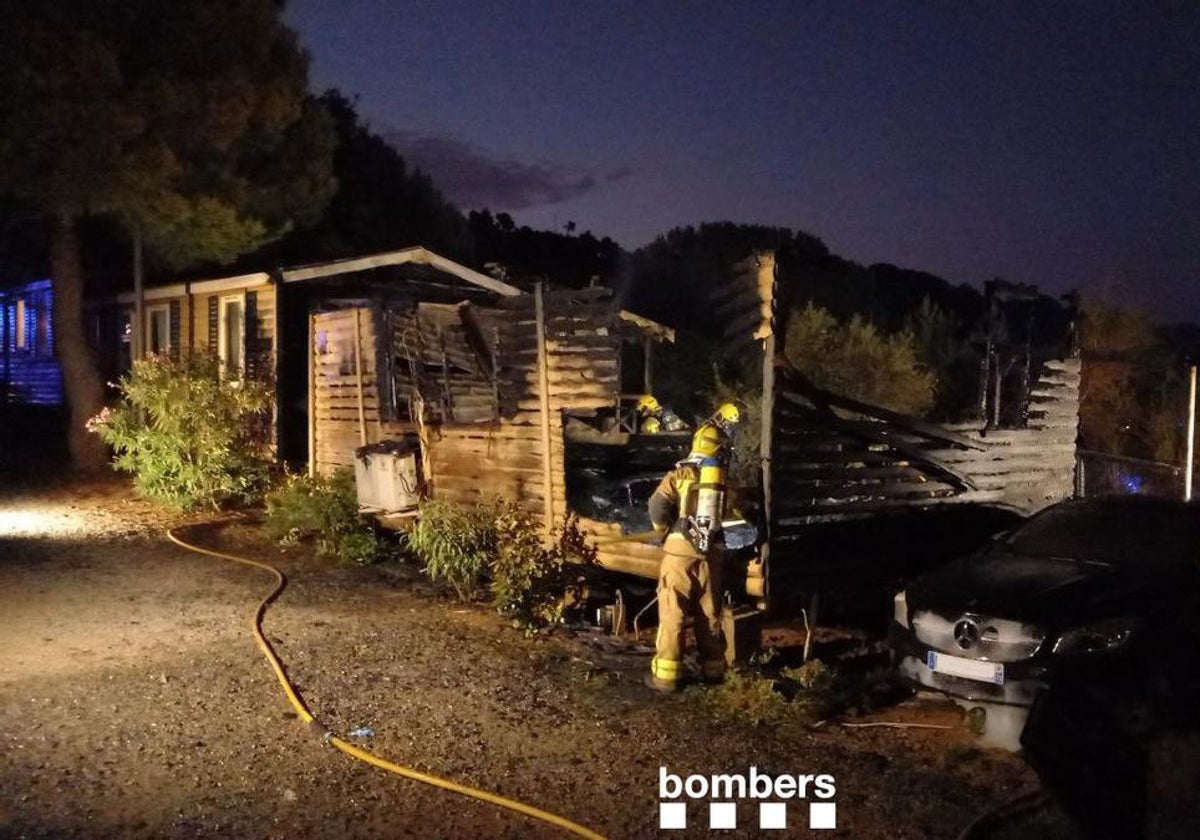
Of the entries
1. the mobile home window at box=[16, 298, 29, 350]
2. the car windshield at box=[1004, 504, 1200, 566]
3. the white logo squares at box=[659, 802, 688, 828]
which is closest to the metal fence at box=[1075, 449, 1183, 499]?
the car windshield at box=[1004, 504, 1200, 566]

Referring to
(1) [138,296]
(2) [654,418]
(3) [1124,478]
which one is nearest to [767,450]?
(3) [1124,478]

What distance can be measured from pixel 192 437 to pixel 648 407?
22.2ft

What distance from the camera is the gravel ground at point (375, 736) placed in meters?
4.88

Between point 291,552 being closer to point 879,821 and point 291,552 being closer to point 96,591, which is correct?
point 96,591

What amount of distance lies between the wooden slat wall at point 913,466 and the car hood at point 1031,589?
4.23 feet

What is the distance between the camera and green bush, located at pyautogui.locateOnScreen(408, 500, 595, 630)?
829 cm

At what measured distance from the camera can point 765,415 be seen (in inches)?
305

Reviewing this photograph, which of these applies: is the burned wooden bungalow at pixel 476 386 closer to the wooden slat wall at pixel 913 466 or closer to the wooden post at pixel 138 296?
the wooden slat wall at pixel 913 466

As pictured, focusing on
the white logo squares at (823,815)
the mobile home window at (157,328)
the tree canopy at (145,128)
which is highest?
the tree canopy at (145,128)

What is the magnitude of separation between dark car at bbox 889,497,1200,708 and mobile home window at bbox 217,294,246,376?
532 inches

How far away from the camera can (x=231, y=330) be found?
716 inches

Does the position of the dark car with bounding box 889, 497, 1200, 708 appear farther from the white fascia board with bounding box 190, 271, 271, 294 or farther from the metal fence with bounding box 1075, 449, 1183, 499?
the white fascia board with bounding box 190, 271, 271, 294

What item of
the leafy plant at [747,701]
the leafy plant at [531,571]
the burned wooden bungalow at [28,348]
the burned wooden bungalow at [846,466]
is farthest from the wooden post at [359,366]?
the burned wooden bungalow at [28,348]

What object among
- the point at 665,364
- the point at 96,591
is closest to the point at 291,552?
the point at 96,591
